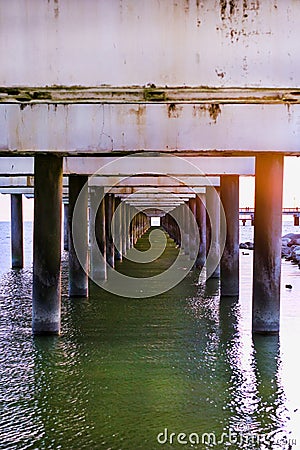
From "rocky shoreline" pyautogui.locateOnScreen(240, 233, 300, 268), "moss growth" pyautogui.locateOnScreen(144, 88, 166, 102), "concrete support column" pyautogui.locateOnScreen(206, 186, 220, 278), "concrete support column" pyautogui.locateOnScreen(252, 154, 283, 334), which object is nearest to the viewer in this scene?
"moss growth" pyautogui.locateOnScreen(144, 88, 166, 102)

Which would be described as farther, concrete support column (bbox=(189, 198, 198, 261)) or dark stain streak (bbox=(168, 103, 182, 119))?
concrete support column (bbox=(189, 198, 198, 261))

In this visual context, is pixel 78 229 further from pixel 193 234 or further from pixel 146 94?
pixel 193 234

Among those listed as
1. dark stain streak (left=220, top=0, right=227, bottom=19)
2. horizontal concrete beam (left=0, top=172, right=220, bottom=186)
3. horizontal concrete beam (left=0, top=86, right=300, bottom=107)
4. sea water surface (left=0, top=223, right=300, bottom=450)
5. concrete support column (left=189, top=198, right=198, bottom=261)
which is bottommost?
sea water surface (left=0, top=223, right=300, bottom=450)

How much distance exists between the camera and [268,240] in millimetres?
9984

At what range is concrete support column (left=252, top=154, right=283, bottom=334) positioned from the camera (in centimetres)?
986

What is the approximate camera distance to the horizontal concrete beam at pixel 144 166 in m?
12.3

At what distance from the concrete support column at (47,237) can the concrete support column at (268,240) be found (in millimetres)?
3226

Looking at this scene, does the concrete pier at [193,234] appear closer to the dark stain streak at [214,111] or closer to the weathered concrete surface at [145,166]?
the weathered concrete surface at [145,166]

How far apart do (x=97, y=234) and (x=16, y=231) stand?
6.07m

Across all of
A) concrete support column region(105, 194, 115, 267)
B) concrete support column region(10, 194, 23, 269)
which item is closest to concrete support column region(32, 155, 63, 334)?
concrete support column region(105, 194, 115, 267)

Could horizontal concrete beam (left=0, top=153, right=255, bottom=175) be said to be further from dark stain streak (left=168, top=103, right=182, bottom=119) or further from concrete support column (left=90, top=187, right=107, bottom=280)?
concrete support column (left=90, top=187, right=107, bottom=280)

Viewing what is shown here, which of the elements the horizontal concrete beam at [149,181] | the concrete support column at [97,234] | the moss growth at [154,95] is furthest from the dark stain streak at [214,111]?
the concrete support column at [97,234]

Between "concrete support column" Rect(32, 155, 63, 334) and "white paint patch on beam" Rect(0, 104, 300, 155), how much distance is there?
752 millimetres

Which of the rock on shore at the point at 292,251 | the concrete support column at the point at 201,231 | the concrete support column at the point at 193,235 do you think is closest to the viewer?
the concrete support column at the point at 201,231
